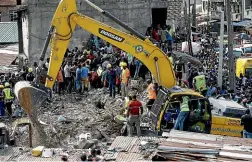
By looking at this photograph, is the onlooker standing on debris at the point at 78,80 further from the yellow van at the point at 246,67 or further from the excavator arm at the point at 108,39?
the yellow van at the point at 246,67

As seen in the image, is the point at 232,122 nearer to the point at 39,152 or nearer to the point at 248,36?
the point at 39,152

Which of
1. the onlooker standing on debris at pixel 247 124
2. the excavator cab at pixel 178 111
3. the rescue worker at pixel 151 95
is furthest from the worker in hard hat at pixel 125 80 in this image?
the onlooker standing on debris at pixel 247 124

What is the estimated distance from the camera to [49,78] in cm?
1917

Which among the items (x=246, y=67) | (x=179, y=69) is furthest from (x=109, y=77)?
(x=246, y=67)

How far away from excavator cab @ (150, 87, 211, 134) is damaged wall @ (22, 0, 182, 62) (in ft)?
46.9

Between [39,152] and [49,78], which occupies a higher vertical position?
[49,78]

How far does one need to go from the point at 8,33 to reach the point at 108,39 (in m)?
28.0

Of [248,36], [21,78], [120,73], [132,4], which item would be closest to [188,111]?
[120,73]

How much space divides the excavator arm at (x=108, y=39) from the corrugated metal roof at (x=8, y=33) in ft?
86.9

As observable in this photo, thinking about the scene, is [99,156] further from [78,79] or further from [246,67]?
[246,67]

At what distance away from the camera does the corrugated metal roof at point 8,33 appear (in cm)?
4559

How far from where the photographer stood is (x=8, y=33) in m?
46.1

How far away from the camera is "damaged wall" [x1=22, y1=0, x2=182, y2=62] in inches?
1241

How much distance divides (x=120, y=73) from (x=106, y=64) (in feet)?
4.53
